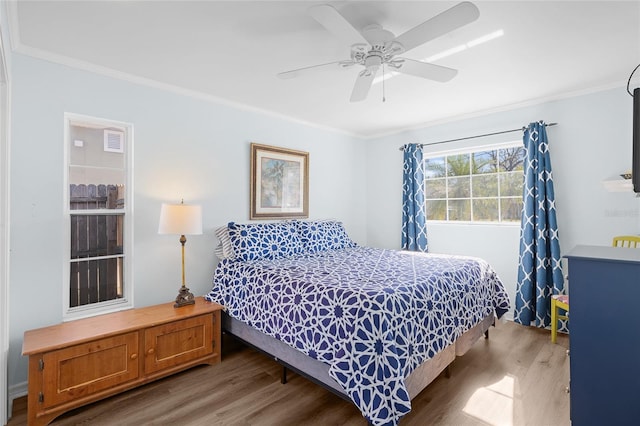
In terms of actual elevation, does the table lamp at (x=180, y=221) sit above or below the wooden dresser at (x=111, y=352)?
above

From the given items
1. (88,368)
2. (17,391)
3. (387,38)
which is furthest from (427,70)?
(17,391)

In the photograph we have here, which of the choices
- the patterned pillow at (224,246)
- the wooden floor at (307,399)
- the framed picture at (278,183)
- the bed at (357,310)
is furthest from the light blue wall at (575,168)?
the patterned pillow at (224,246)

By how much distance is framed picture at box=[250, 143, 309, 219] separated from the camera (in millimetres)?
3629

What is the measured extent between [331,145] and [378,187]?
100cm

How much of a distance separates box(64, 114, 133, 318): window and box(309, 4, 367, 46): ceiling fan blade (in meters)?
2.03

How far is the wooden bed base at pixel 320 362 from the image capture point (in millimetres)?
1943

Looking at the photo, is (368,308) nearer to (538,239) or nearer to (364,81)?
(364,81)

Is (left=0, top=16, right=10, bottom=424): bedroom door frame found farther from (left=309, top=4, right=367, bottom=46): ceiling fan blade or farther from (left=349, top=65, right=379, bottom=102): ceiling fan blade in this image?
(left=349, top=65, right=379, bottom=102): ceiling fan blade

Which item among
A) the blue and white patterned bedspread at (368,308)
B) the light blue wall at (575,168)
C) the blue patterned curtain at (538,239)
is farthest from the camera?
the blue patterned curtain at (538,239)

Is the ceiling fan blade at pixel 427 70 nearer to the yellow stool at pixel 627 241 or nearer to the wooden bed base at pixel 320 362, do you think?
the wooden bed base at pixel 320 362

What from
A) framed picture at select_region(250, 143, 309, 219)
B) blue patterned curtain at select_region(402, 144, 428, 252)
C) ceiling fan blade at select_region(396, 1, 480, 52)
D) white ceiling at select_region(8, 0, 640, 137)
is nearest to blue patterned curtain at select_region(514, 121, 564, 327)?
white ceiling at select_region(8, 0, 640, 137)

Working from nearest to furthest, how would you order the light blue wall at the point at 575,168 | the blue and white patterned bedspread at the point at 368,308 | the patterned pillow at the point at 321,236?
the blue and white patterned bedspread at the point at 368,308, the light blue wall at the point at 575,168, the patterned pillow at the point at 321,236

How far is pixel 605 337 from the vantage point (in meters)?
1.23

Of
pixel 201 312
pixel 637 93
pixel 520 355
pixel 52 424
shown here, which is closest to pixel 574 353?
pixel 637 93
